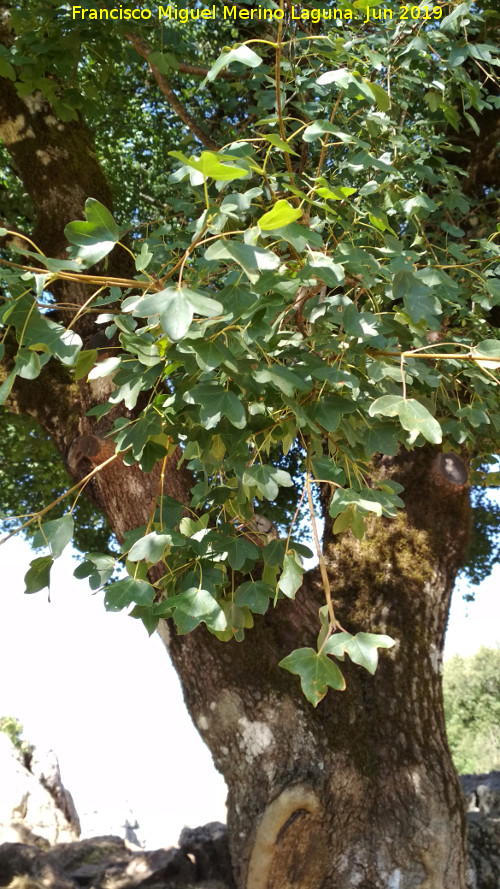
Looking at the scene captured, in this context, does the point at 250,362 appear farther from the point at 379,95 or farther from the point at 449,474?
the point at 449,474

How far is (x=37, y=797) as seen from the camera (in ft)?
26.8

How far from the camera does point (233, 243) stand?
1451mm

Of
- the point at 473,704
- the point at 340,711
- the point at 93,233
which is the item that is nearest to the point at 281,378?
the point at 93,233

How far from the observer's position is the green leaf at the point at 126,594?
195 centimetres

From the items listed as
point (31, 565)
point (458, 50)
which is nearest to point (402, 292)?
point (31, 565)

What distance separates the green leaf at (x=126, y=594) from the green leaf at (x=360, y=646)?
1.52ft

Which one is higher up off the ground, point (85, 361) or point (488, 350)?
point (85, 361)

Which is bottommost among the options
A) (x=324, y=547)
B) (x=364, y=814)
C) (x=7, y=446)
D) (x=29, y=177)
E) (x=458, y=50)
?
(x=364, y=814)

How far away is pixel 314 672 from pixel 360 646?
13 cm

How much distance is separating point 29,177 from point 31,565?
344 cm

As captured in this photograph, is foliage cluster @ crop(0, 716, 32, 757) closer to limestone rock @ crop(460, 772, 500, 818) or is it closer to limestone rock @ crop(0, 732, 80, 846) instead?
limestone rock @ crop(0, 732, 80, 846)

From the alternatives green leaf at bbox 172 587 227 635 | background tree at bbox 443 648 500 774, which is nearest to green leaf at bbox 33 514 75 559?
green leaf at bbox 172 587 227 635

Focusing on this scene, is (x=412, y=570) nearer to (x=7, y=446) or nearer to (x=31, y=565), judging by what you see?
(x=31, y=565)

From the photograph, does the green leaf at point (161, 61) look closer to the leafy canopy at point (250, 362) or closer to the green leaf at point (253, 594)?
the leafy canopy at point (250, 362)
